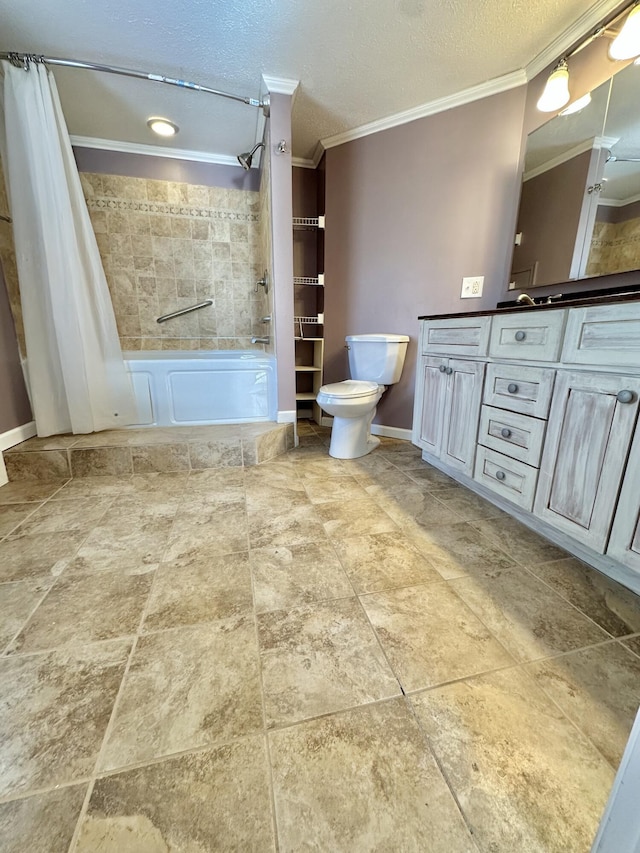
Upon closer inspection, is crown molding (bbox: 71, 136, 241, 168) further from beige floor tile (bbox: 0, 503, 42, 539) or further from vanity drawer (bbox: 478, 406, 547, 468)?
vanity drawer (bbox: 478, 406, 547, 468)

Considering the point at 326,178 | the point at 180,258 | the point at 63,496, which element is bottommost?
the point at 63,496

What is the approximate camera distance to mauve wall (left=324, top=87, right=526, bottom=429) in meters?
1.99

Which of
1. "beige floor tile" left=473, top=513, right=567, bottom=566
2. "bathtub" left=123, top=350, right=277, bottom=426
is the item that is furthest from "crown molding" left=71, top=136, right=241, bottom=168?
"beige floor tile" left=473, top=513, right=567, bottom=566

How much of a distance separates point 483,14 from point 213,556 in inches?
102

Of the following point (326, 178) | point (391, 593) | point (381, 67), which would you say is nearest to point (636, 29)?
point (381, 67)

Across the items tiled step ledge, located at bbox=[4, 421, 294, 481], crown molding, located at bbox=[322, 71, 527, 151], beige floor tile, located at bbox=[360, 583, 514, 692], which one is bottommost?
beige floor tile, located at bbox=[360, 583, 514, 692]

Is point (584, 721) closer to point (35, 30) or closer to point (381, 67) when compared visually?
point (381, 67)

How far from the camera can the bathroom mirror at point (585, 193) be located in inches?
54.4

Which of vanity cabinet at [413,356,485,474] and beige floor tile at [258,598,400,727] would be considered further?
vanity cabinet at [413,356,485,474]

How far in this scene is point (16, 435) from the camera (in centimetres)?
183

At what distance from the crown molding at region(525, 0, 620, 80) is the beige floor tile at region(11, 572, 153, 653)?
291 centimetres

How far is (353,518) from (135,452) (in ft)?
4.23

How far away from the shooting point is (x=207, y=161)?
2.76 m

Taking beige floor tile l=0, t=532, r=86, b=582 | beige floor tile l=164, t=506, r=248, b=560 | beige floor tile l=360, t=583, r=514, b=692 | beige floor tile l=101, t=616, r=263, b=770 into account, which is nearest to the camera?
beige floor tile l=101, t=616, r=263, b=770
